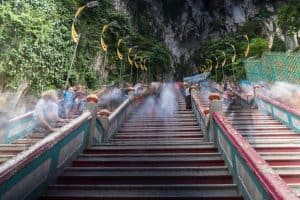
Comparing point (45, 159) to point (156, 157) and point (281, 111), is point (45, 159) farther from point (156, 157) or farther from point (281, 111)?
point (281, 111)

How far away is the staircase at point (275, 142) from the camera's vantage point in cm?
555

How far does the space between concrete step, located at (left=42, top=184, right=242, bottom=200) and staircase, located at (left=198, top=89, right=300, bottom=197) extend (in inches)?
36.4

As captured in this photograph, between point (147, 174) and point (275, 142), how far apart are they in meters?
3.52

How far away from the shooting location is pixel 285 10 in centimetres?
2116

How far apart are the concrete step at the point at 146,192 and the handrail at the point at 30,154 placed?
626 mm

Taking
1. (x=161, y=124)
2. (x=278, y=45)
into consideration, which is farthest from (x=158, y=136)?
(x=278, y=45)

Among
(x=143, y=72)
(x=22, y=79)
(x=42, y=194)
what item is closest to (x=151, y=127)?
(x=42, y=194)

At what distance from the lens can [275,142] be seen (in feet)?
25.9

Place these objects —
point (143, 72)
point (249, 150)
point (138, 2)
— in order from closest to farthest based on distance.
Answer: point (249, 150) < point (143, 72) < point (138, 2)

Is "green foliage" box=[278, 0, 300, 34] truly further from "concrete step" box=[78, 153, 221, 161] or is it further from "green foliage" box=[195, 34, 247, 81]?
"green foliage" box=[195, 34, 247, 81]

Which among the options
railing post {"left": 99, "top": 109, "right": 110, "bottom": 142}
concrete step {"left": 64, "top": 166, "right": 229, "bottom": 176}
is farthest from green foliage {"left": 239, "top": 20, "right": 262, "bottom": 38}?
concrete step {"left": 64, "top": 166, "right": 229, "bottom": 176}

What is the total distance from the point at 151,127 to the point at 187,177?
6458mm

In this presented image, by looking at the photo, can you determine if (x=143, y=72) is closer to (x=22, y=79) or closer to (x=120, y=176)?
(x=22, y=79)

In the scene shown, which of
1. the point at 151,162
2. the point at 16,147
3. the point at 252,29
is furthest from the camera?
the point at 252,29
